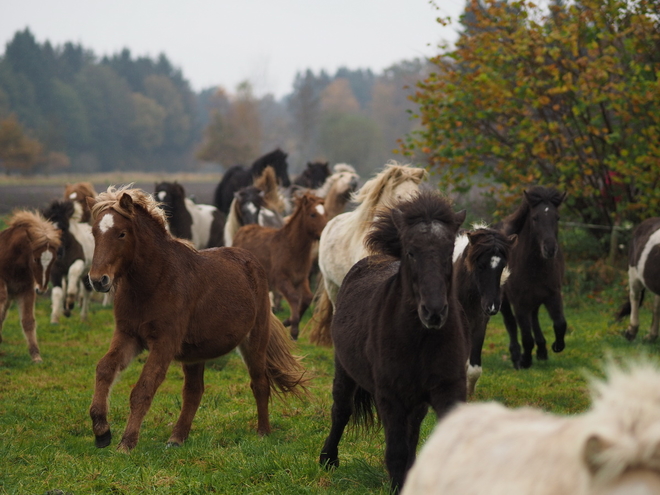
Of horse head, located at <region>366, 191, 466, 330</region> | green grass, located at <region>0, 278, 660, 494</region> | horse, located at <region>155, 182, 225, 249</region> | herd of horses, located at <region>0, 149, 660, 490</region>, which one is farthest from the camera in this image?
horse, located at <region>155, 182, 225, 249</region>

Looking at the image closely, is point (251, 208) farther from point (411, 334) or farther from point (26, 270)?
point (411, 334)

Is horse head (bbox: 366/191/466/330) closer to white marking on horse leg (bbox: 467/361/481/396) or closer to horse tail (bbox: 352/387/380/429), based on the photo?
horse tail (bbox: 352/387/380/429)

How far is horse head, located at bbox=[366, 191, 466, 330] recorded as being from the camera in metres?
3.96

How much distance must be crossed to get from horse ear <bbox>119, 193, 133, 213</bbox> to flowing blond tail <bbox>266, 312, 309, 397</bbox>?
1.77 metres

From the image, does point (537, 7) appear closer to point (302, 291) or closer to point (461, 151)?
point (461, 151)

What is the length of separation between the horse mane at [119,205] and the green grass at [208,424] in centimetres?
138

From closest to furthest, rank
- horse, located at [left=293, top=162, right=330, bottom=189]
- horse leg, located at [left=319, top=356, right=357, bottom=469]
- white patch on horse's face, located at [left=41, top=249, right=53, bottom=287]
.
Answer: horse leg, located at [left=319, top=356, right=357, bottom=469], white patch on horse's face, located at [left=41, top=249, right=53, bottom=287], horse, located at [left=293, top=162, right=330, bottom=189]

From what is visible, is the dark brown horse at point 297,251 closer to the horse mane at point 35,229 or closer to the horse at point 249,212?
the horse at point 249,212

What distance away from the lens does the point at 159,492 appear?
4500 mm

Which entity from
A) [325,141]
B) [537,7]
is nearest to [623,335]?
[537,7]

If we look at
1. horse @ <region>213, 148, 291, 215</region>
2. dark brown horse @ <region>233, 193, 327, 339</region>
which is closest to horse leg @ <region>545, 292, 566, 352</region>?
dark brown horse @ <region>233, 193, 327, 339</region>

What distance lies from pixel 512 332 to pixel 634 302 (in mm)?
2113

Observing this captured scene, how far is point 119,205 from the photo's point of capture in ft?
18.4

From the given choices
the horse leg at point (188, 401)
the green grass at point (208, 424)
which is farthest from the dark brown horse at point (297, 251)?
the horse leg at point (188, 401)
